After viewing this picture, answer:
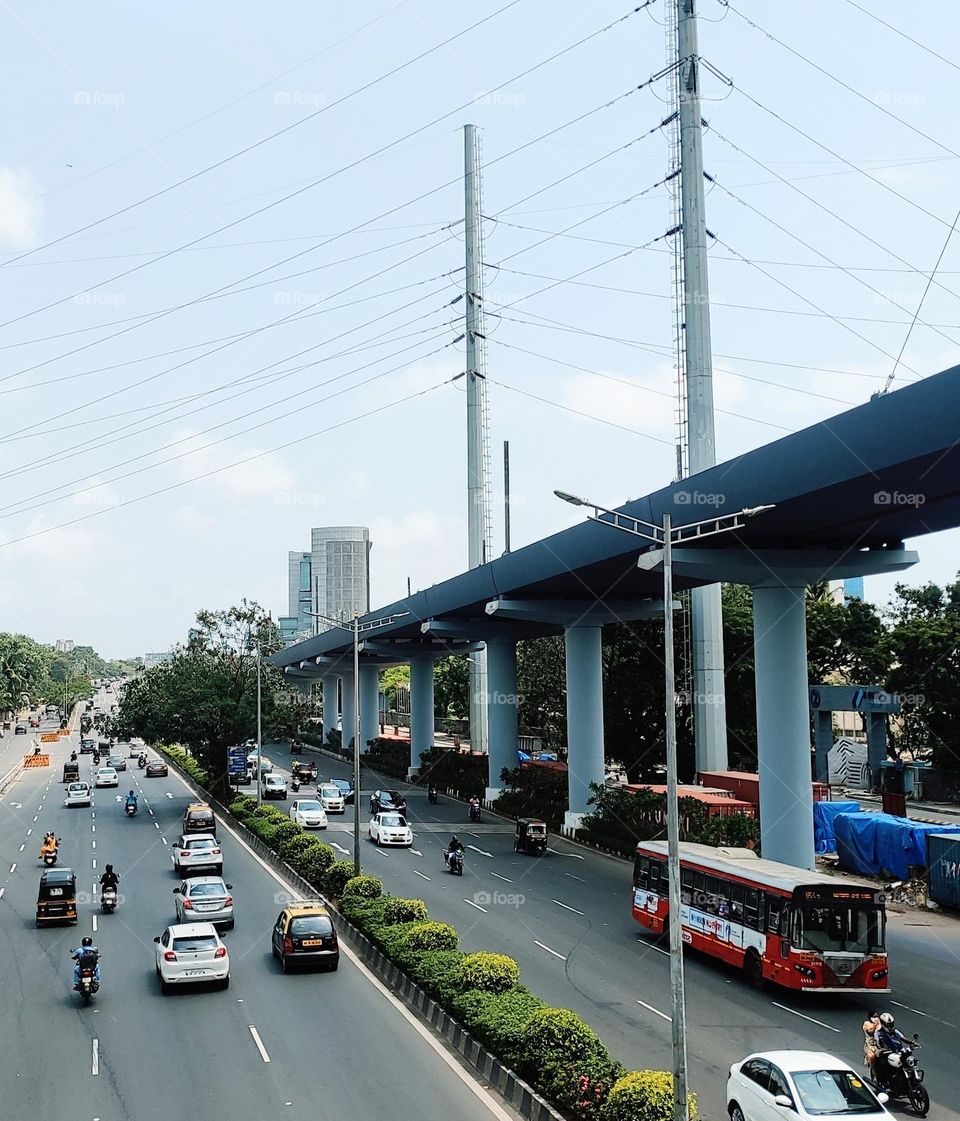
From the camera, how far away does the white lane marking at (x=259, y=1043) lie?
829 inches

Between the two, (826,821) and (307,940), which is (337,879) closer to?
(307,940)

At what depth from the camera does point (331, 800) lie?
68.6m

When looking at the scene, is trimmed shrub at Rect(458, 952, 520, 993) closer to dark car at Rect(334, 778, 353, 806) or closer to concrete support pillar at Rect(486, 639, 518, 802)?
concrete support pillar at Rect(486, 639, 518, 802)

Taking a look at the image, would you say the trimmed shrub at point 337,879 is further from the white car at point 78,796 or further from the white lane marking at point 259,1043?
the white car at point 78,796

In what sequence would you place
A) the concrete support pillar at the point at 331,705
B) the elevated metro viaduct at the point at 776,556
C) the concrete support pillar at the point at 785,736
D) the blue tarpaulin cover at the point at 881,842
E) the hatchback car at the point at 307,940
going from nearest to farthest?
1. the elevated metro viaduct at the point at 776,556
2. the hatchback car at the point at 307,940
3. the concrete support pillar at the point at 785,736
4. the blue tarpaulin cover at the point at 881,842
5. the concrete support pillar at the point at 331,705

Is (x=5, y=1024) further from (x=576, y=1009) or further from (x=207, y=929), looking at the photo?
(x=576, y=1009)

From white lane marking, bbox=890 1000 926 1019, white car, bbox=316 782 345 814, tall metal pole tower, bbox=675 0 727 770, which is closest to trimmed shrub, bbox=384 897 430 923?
white lane marking, bbox=890 1000 926 1019

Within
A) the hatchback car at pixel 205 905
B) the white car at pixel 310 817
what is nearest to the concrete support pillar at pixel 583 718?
the white car at pixel 310 817

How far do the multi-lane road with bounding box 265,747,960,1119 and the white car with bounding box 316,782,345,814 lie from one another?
2083cm

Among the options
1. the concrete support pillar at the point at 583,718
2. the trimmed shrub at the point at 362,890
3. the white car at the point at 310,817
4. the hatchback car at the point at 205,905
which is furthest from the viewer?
the white car at the point at 310,817

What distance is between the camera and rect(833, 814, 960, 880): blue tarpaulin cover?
40.8 metres

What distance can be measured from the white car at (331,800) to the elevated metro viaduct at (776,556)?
40.9 ft

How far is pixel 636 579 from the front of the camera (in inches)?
1868

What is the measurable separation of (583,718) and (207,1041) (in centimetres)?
3413
